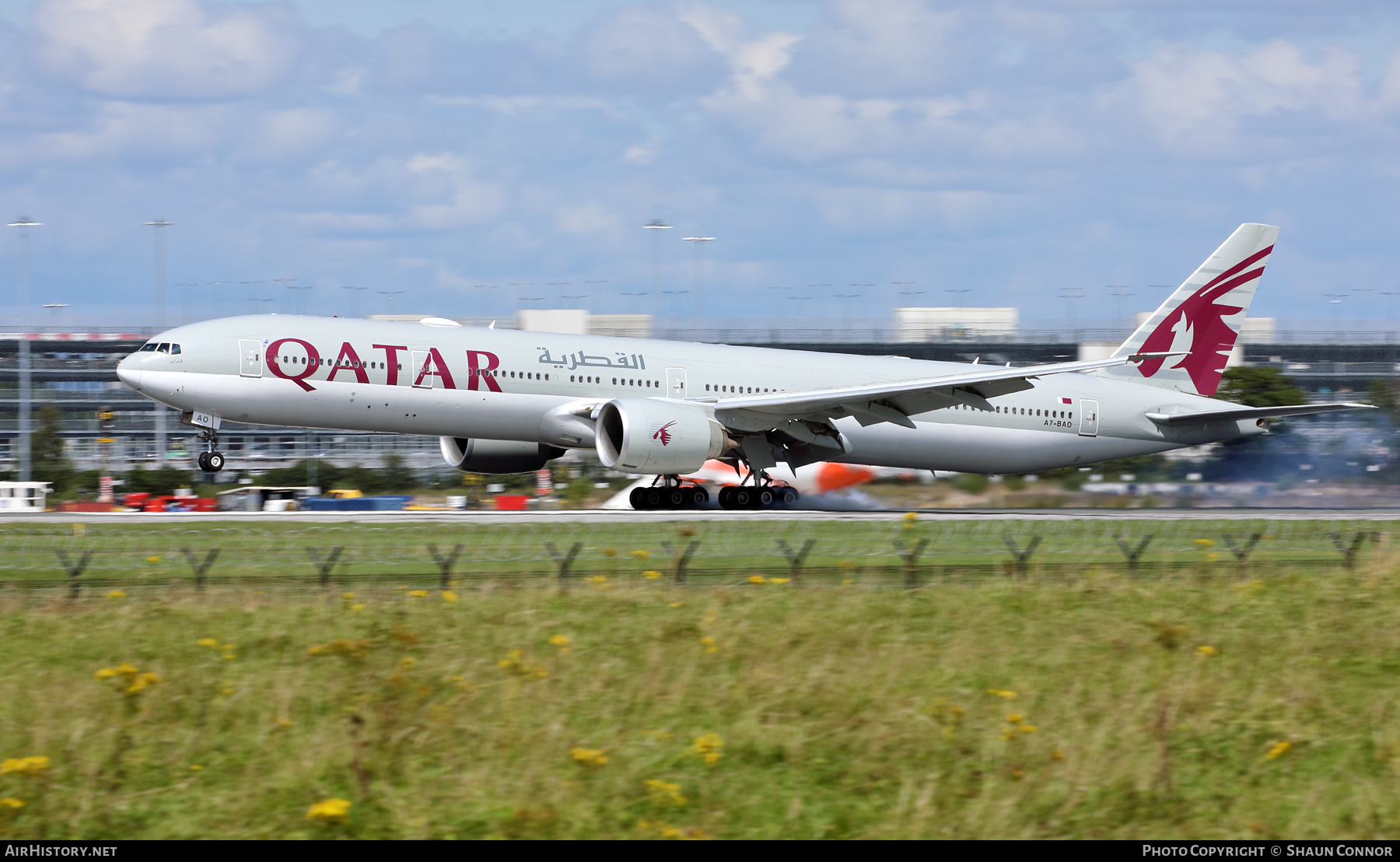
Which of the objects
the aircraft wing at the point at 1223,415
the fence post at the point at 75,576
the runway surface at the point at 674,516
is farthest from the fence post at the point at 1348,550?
the fence post at the point at 75,576

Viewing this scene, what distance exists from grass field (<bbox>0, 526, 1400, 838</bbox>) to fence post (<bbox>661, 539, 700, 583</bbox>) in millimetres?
1774

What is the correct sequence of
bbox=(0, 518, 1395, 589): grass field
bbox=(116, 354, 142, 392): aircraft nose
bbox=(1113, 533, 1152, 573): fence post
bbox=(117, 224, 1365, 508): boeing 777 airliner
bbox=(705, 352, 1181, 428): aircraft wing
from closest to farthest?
1. bbox=(0, 518, 1395, 589): grass field
2. bbox=(1113, 533, 1152, 573): fence post
3. bbox=(116, 354, 142, 392): aircraft nose
4. bbox=(117, 224, 1365, 508): boeing 777 airliner
5. bbox=(705, 352, 1181, 428): aircraft wing

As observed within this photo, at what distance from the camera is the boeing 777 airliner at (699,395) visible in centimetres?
3125

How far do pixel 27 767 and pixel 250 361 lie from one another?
72.5 feet

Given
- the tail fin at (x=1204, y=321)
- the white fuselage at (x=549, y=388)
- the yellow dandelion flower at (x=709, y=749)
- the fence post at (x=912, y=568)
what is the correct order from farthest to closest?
the tail fin at (x=1204, y=321) → the white fuselage at (x=549, y=388) → the fence post at (x=912, y=568) → the yellow dandelion flower at (x=709, y=749)

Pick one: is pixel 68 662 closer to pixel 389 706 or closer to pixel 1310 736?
pixel 389 706

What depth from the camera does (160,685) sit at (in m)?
12.3

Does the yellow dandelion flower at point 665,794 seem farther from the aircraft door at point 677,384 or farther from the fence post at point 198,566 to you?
the aircraft door at point 677,384

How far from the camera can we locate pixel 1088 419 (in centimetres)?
3847

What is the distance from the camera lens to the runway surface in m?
30.2

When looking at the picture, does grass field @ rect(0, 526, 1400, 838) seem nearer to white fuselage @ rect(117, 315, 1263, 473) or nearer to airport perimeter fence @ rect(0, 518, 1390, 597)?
airport perimeter fence @ rect(0, 518, 1390, 597)

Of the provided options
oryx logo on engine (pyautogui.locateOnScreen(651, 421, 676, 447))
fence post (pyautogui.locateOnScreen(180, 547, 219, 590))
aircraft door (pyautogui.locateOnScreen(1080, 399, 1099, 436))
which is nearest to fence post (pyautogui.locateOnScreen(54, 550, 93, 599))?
fence post (pyautogui.locateOnScreen(180, 547, 219, 590))

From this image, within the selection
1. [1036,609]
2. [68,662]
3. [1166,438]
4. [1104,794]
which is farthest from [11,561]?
[1166,438]

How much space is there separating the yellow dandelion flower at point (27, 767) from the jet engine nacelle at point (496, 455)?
2619cm
